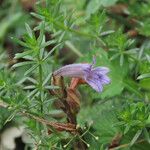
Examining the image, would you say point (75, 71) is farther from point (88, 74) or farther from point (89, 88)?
point (89, 88)

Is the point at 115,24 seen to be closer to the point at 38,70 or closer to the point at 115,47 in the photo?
the point at 115,47

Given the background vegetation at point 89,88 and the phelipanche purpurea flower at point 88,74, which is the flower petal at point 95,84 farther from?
the background vegetation at point 89,88

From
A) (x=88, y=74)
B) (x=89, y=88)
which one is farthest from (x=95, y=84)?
(x=89, y=88)

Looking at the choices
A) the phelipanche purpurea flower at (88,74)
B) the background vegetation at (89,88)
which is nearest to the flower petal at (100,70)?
the phelipanche purpurea flower at (88,74)

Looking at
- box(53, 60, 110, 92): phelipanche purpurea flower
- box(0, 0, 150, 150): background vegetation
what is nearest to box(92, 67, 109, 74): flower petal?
box(53, 60, 110, 92): phelipanche purpurea flower

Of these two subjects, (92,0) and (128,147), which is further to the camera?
(92,0)

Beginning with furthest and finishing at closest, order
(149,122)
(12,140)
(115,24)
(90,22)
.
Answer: (115,24) → (12,140) → (90,22) → (149,122)

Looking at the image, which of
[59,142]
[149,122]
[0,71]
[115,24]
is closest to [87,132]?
[59,142]

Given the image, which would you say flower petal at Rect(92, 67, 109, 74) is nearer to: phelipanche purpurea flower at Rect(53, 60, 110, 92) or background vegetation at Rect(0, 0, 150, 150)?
phelipanche purpurea flower at Rect(53, 60, 110, 92)
